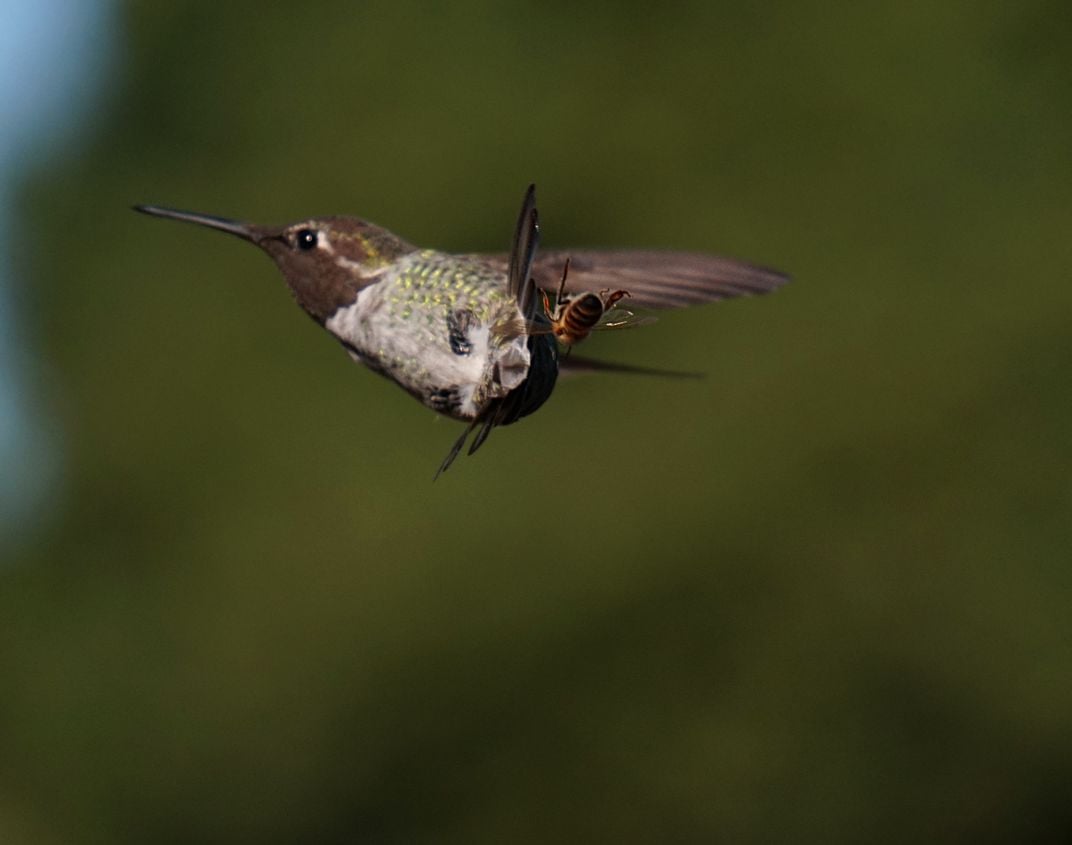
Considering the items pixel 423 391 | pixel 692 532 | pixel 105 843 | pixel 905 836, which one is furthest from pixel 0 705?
pixel 423 391

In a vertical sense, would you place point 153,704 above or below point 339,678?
below

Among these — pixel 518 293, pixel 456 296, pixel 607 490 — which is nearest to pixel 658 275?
pixel 456 296

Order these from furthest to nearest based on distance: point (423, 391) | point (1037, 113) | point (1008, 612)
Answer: point (1037, 113) → point (1008, 612) → point (423, 391)

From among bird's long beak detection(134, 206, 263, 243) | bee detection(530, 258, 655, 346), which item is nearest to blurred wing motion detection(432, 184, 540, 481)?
bee detection(530, 258, 655, 346)

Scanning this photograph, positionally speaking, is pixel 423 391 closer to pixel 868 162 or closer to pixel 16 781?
pixel 868 162

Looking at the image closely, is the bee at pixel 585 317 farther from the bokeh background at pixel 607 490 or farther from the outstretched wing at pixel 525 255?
the bokeh background at pixel 607 490

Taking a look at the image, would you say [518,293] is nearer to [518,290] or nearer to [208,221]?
[518,290]

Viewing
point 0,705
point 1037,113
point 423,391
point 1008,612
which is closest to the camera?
point 423,391
